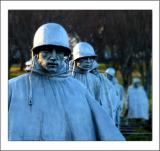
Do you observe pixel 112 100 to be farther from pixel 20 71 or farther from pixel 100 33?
pixel 100 33

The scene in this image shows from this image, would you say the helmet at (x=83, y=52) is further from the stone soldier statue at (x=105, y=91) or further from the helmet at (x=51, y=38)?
the helmet at (x=51, y=38)

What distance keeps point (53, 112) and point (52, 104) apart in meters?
0.10

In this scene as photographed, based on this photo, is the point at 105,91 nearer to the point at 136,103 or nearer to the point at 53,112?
the point at 53,112

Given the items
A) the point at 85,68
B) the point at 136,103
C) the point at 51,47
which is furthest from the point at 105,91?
the point at 136,103

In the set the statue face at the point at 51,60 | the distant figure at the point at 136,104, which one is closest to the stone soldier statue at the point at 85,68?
the statue face at the point at 51,60

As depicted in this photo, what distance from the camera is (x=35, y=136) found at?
9594 mm

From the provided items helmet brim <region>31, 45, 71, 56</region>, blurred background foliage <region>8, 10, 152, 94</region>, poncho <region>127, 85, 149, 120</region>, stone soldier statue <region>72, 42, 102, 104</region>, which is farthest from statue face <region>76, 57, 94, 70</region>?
poncho <region>127, 85, 149, 120</region>

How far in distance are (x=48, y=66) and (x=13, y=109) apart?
63 centimetres

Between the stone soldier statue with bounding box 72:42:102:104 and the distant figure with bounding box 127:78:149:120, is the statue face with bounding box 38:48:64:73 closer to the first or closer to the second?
the stone soldier statue with bounding box 72:42:102:104

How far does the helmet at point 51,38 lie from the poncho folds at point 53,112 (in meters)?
0.31

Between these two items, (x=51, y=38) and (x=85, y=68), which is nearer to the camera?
(x=51, y=38)

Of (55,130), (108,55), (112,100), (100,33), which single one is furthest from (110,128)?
(108,55)

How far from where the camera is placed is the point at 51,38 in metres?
9.74

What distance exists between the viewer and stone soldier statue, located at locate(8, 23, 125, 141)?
9.62 meters
